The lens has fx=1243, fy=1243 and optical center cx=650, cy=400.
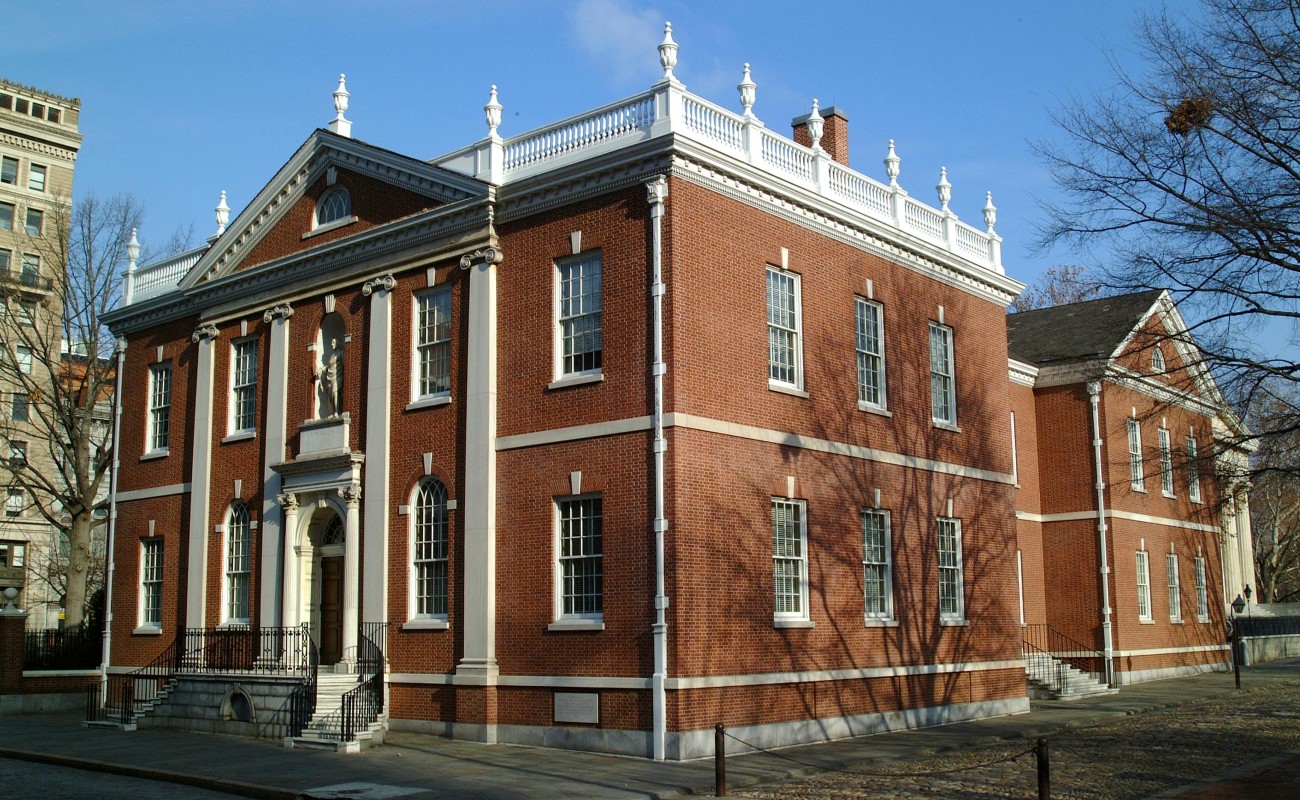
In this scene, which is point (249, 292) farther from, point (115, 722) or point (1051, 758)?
point (1051, 758)

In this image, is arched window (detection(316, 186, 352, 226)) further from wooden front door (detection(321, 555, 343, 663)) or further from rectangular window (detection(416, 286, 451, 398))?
wooden front door (detection(321, 555, 343, 663))

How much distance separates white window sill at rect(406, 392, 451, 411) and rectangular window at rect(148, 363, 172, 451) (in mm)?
9653

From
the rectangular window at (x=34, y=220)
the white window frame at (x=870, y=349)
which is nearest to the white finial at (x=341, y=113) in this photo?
the white window frame at (x=870, y=349)

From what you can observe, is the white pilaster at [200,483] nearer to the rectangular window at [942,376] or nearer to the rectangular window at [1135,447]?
the rectangular window at [942,376]

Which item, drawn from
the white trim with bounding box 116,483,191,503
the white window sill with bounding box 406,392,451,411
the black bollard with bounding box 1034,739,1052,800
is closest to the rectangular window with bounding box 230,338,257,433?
the white trim with bounding box 116,483,191,503

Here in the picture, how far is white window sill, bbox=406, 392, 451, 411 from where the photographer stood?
935 inches

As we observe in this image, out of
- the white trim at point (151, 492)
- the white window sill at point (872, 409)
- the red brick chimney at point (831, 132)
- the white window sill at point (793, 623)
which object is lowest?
the white window sill at point (793, 623)

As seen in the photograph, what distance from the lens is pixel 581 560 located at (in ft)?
70.3

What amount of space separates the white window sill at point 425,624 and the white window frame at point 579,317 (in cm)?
504

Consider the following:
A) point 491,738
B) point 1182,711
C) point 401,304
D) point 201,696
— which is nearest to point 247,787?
point 491,738

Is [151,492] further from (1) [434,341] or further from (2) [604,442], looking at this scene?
(2) [604,442]

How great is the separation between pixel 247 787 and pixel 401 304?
425 inches

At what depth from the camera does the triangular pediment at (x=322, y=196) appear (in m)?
24.8

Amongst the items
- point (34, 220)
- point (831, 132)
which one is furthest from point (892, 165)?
point (34, 220)
